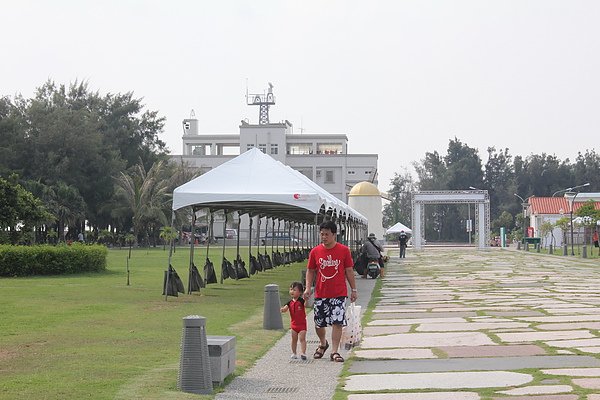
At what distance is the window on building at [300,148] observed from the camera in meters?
101

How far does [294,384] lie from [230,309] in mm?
8642

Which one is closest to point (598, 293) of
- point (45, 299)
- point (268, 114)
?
point (45, 299)

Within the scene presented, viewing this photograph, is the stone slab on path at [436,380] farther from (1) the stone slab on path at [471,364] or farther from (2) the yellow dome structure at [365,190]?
(2) the yellow dome structure at [365,190]

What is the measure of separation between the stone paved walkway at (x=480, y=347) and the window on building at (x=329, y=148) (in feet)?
262

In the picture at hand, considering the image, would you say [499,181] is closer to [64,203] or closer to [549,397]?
[64,203]

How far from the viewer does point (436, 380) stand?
9.38 metres

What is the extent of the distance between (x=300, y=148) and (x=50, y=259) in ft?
243

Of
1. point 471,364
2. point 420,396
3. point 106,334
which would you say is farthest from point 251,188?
point 420,396

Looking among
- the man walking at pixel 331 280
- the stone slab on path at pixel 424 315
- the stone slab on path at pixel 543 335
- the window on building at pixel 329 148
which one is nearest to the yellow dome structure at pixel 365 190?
the window on building at pixel 329 148

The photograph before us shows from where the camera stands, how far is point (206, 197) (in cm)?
2047

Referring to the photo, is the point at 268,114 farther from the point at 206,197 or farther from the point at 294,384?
the point at 294,384

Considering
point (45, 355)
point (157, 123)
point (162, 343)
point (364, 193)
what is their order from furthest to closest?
point (157, 123), point (364, 193), point (162, 343), point (45, 355)

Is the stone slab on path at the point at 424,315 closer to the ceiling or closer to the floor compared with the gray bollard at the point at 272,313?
closer to the floor

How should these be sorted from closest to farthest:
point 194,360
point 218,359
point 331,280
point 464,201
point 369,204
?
point 194,360 < point 218,359 < point 331,280 < point 369,204 < point 464,201
